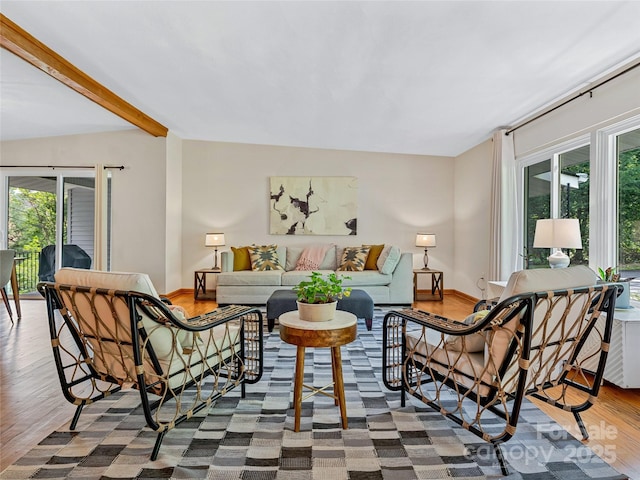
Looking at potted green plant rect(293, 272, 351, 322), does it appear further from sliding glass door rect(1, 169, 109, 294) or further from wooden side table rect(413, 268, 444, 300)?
sliding glass door rect(1, 169, 109, 294)

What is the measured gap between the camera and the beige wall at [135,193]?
5688mm

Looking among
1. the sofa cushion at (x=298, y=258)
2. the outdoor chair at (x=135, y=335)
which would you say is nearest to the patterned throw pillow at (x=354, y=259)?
the sofa cushion at (x=298, y=258)

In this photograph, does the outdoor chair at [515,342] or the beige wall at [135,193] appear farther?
the beige wall at [135,193]

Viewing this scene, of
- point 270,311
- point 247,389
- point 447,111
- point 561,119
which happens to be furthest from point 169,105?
point 561,119

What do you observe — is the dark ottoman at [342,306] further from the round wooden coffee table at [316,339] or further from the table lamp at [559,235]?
the round wooden coffee table at [316,339]

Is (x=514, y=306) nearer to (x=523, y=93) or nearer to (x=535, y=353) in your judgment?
(x=535, y=353)

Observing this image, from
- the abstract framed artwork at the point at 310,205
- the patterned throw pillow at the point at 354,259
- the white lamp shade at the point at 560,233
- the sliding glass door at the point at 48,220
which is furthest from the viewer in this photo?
the abstract framed artwork at the point at 310,205

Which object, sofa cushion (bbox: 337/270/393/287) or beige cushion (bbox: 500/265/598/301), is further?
sofa cushion (bbox: 337/270/393/287)

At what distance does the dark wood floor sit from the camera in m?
1.75

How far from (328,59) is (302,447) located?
2915 mm

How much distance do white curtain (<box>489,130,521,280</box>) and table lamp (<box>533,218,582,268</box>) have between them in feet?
4.82

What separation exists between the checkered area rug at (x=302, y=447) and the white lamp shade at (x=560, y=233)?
140cm

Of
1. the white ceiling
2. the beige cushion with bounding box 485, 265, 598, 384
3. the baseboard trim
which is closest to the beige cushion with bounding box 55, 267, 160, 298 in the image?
the beige cushion with bounding box 485, 265, 598, 384

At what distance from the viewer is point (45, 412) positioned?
83.8 inches
